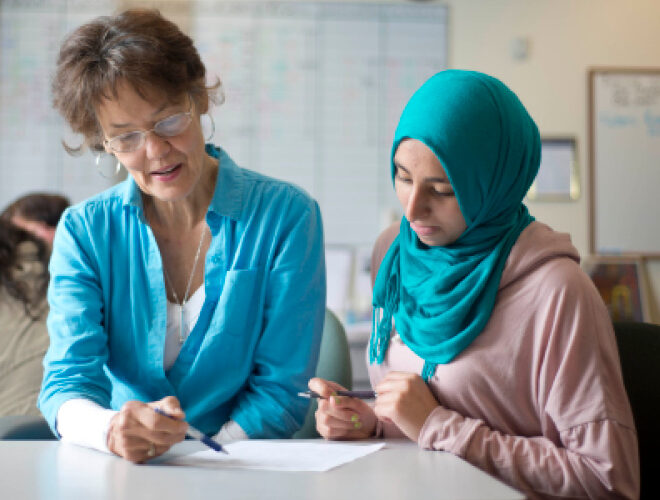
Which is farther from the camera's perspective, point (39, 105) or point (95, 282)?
point (39, 105)

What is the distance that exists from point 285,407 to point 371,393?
0.83 ft

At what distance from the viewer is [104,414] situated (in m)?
1.14

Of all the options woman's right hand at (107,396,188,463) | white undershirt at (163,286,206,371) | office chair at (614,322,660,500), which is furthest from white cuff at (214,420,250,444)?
office chair at (614,322,660,500)

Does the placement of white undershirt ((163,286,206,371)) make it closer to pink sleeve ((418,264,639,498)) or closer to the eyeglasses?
the eyeglasses

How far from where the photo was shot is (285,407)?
4.49 feet

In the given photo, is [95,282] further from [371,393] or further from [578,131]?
[578,131]

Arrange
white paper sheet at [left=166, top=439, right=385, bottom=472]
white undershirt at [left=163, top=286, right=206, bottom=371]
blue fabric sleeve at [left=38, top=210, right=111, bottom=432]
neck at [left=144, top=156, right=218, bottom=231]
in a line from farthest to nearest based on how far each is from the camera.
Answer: neck at [left=144, top=156, right=218, bottom=231] → white undershirt at [left=163, top=286, right=206, bottom=371] → blue fabric sleeve at [left=38, top=210, right=111, bottom=432] → white paper sheet at [left=166, top=439, right=385, bottom=472]

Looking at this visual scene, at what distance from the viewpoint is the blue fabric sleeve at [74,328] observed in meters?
1.29

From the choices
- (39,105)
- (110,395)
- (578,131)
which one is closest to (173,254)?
(110,395)

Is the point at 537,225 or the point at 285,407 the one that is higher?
the point at 537,225

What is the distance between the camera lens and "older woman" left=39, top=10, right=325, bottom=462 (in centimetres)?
131

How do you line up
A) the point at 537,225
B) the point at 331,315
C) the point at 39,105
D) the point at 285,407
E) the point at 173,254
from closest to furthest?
the point at 537,225
the point at 285,407
the point at 173,254
the point at 331,315
the point at 39,105

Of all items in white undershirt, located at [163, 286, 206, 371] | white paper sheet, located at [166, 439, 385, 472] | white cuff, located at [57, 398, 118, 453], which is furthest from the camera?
white undershirt, located at [163, 286, 206, 371]

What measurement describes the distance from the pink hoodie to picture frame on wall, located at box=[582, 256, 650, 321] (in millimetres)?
2602
